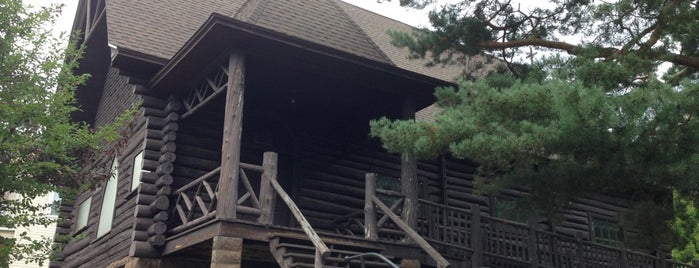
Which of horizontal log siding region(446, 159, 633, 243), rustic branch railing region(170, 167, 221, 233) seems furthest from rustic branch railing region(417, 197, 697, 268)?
rustic branch railing region(170, 167, 221, 233)

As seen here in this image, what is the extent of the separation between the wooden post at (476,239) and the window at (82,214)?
29.6ft

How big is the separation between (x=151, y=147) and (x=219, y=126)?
1358mm

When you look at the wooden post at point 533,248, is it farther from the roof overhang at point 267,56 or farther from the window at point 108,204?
the window at point 108,204

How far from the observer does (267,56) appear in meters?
10.2

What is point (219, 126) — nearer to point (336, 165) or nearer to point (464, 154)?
point (336, 165)

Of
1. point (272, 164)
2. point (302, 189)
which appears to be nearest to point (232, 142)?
point (272, 164)

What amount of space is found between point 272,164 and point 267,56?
5.74 ft

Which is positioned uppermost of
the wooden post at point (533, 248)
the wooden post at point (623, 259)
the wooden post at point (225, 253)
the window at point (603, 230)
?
the window at point (603, 230)

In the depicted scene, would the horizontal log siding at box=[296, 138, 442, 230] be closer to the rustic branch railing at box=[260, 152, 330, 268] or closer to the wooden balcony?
the wooden balcony

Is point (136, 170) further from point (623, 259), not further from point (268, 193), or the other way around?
point (623, 259)

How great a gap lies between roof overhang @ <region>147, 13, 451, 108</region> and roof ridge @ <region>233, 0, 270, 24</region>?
1.24m

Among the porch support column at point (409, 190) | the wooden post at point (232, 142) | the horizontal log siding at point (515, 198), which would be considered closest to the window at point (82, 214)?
the wooden post at point (232, 142)

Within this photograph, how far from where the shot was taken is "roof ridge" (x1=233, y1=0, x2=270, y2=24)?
11597 mm

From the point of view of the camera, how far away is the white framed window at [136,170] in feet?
40.0
